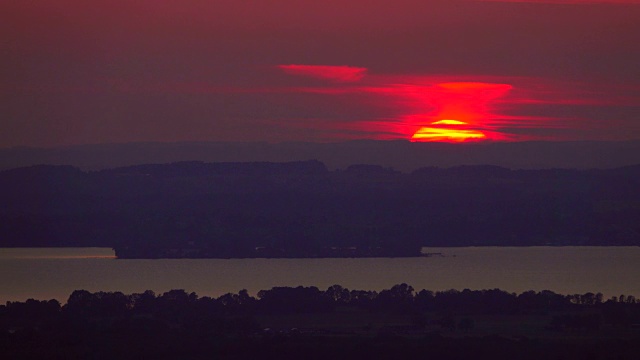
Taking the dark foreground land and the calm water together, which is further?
the calm water

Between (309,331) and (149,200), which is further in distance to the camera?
(149,200)

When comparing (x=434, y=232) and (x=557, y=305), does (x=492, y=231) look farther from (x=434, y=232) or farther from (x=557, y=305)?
(x=557, y=305)

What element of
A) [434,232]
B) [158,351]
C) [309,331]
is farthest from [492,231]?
[158,351]

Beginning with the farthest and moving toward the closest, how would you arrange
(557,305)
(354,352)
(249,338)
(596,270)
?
(596,270) < (557,305) < (249,338) < (354,352)

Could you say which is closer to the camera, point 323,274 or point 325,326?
point 325,326
